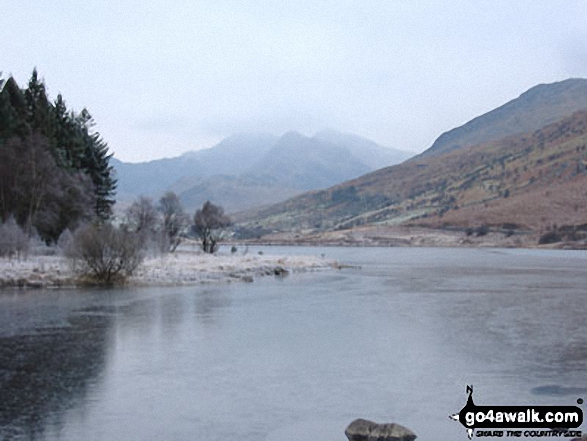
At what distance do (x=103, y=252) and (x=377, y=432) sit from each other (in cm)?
3338

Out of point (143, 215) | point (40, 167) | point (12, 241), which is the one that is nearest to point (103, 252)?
point (12, 241)

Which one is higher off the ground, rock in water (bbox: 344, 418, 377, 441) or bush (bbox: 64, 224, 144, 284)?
bush (bbox: 64, 224, 144, 284)

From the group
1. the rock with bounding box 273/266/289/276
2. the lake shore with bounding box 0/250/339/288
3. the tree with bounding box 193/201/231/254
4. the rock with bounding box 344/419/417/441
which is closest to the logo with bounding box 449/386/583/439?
the rock with bounding box 344/419/417/441

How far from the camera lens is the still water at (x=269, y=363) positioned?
44.0 ft

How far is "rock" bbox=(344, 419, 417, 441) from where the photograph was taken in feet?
39.1

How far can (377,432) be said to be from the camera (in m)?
12.0

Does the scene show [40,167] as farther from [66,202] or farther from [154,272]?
[154,272]

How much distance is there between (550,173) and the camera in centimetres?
19212

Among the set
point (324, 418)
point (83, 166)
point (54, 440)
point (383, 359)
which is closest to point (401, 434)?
point (324, 418)

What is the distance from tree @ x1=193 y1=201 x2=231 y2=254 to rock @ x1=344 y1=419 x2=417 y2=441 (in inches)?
2822

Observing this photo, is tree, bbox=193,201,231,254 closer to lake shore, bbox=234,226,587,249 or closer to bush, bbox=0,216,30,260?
bush, bbox=0,216,30,260

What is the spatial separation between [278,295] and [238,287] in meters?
5.68

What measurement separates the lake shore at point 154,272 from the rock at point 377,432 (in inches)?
1238

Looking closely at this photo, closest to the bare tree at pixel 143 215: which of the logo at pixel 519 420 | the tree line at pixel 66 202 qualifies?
the tree line at pixel 66 202
